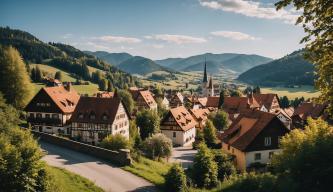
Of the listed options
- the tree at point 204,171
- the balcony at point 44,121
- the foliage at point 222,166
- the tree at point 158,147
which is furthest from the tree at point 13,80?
the tree at point 204,171

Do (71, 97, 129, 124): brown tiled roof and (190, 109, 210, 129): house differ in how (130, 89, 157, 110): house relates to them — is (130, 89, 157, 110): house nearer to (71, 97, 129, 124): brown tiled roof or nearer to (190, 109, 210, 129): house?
(190, 109, 210, 129): house

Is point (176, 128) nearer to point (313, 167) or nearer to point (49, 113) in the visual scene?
point (49, 113)

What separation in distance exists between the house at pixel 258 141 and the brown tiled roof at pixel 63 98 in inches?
1388

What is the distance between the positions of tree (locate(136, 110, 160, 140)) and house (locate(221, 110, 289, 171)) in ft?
74.5

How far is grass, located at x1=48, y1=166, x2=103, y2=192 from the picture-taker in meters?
29.5

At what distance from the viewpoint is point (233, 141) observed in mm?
50438

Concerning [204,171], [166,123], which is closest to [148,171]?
[204,171]

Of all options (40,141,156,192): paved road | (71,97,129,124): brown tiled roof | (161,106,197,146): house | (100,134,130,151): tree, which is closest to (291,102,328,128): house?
(161,106,197,146): house

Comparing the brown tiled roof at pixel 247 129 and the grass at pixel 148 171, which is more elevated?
the brown tiled roof at pixel 247 129

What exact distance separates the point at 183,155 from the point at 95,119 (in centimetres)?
1804

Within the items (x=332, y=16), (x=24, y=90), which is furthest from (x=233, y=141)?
(x=24, y=90)

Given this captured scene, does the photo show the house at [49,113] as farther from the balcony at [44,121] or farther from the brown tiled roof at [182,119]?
the brown tiled roof at [182,119]

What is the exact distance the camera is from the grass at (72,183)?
96.8ft

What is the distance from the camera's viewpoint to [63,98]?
70062 mm
